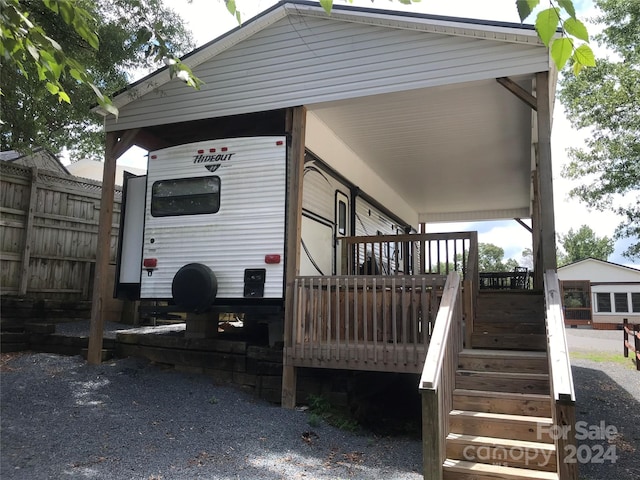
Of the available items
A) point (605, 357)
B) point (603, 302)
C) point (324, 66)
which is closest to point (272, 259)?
point (324, 66)

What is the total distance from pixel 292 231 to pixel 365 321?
152cm

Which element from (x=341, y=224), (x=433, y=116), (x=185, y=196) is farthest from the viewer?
(x=341, y=224)

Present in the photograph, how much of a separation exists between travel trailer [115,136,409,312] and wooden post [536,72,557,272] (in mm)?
3164

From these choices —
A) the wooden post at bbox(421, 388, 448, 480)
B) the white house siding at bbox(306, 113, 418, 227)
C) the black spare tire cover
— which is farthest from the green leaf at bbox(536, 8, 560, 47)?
the white house siding at bbox(306, 113, 418, 227)

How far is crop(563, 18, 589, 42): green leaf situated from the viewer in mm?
1526

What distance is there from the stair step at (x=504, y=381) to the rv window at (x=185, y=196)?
4028 millimetres

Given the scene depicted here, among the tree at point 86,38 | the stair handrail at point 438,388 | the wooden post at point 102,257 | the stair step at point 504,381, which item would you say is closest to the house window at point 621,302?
the stair step at point 504,381

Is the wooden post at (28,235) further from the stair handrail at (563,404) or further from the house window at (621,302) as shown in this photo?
the house window at (621,302)

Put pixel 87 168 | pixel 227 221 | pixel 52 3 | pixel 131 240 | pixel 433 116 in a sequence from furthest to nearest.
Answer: pixel 87 168 → pixel 131 240 → pixel 433 116 → pixel 227 221 → pixel 52 3

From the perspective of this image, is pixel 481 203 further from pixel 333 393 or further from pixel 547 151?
pixel 333 393

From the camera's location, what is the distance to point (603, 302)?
27797mm

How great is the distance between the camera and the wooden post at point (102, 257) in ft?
23.7

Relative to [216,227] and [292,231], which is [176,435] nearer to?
[292,231]

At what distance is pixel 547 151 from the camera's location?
5.50 metres
